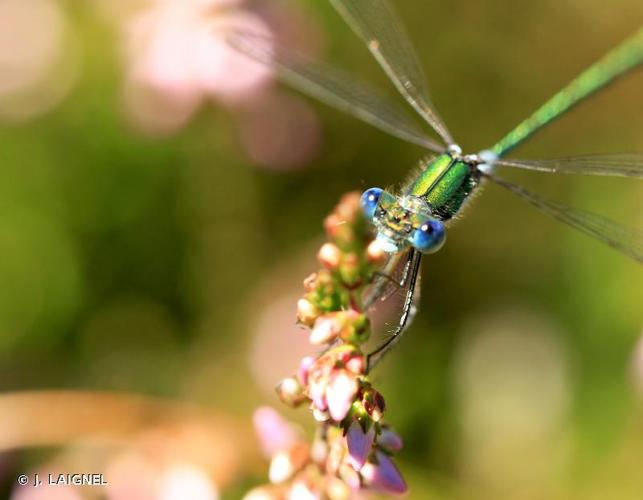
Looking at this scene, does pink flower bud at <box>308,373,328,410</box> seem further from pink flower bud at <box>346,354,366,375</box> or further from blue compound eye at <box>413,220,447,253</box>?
blue compound eye at <box>413,220,447,253</box>

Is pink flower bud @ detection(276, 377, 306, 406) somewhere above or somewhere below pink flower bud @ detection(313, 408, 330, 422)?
above

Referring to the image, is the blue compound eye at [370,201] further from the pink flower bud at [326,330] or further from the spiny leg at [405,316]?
the pink flower bud at [326,330]

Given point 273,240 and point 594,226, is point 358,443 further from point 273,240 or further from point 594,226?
point 273,240

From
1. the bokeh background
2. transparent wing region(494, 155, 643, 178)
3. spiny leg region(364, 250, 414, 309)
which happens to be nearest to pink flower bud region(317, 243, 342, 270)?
spiny leg region(364, 250, 414, 309)

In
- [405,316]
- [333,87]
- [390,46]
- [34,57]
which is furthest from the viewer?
[34,57]

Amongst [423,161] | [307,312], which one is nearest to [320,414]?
[307,312]

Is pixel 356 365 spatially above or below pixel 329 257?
below
